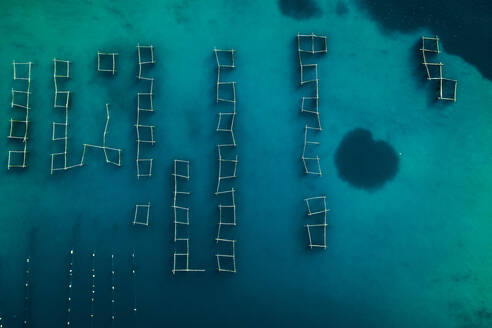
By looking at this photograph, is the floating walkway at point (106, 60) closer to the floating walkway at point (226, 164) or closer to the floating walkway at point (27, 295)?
the floating walkway at point (226, 164)

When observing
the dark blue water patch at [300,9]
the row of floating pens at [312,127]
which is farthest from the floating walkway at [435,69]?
the dark blue water patch at [300,9]

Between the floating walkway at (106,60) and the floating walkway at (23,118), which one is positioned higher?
the floating walkway at (106,60)

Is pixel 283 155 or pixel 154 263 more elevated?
pixel 283 155

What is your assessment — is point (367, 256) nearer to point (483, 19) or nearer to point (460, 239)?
point (460, 239)

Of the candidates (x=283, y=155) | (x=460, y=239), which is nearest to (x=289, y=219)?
(x=283, y=155)

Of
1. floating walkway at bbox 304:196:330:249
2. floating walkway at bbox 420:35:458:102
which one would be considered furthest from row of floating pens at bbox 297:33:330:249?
floating walkway at bbox 420:35:458:102

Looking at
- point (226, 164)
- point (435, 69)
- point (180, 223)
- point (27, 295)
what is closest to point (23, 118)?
point (27, 295)

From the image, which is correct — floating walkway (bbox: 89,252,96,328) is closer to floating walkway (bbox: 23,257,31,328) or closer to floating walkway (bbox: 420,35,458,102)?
floating walkway (bbox: 23,257,31,328)

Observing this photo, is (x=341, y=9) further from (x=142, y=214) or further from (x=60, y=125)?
(x=60, y=125)
